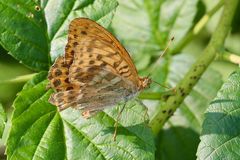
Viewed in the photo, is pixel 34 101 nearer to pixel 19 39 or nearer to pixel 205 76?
pixel 19 39

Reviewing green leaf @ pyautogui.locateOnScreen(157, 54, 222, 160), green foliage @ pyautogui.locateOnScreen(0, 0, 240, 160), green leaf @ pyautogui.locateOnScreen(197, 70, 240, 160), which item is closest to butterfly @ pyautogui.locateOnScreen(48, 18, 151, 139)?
green foliage @ pyautogui.locateOnScreen(0, 0, 240, 160)

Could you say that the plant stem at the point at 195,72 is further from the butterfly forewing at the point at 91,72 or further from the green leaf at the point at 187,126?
the green leaf at the point at 187,126

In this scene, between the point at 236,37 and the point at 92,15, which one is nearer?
the point at 92,15

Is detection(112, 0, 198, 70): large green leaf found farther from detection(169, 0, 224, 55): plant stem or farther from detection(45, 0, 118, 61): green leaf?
detection(45, 0, 118, 61): green leaf

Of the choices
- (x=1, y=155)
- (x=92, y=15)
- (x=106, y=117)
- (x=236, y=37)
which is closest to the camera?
(x=106, y=117)

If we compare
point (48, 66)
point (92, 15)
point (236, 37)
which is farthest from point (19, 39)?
point (236, 37)

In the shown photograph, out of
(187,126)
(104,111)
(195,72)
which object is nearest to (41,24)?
(104,111)
